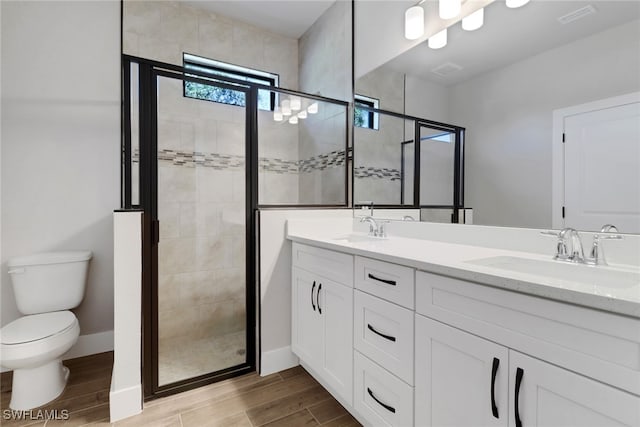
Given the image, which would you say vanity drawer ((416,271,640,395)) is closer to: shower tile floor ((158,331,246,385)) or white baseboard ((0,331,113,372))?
shower tile floor ((158,331,246,385))

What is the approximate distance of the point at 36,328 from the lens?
1.68m

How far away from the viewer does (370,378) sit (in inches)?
52.6

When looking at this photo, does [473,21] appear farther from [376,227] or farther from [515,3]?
[376,227]

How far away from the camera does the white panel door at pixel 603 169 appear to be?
1037 mm

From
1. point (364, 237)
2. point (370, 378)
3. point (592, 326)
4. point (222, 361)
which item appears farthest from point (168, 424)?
point (592, 326)

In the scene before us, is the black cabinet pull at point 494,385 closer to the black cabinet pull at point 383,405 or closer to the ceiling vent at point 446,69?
the black cabinet pull at point 383,405

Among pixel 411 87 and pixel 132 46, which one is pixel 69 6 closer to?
pixel 132 46

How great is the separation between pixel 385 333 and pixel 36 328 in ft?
6.23

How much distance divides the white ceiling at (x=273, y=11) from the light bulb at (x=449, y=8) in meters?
1.24

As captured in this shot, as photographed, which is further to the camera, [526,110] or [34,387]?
[34,387]

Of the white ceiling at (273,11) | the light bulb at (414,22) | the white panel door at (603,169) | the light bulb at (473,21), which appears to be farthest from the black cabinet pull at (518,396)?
the white ceiling at (273,11)

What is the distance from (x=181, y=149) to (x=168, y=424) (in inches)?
59.9

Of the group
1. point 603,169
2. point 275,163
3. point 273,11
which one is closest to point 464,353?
point 603,169

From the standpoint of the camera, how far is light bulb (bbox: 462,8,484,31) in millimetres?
Result: 1492
